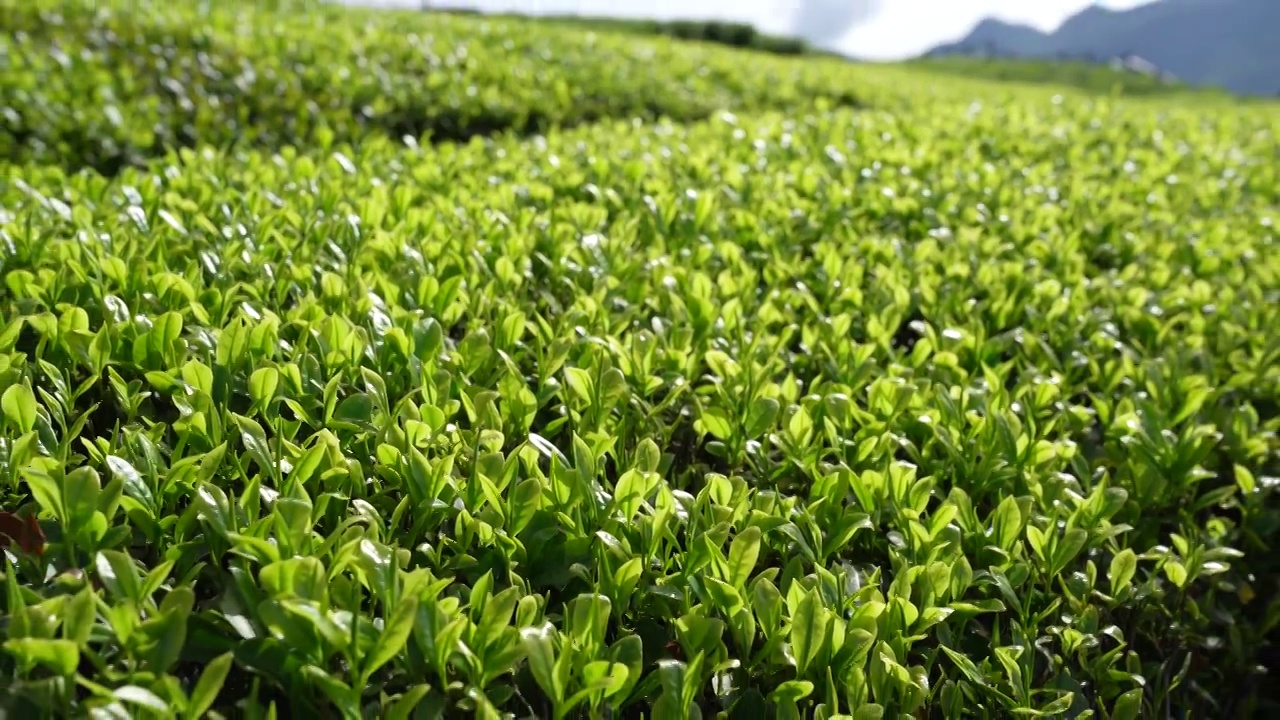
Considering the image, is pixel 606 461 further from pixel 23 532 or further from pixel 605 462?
pixel 23 532

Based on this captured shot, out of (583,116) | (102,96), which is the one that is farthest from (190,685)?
(583,116)

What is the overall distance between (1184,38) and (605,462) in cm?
22288

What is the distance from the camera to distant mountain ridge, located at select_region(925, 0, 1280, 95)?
182 meters

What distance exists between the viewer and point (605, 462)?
221cm

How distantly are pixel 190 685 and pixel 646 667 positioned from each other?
74cm

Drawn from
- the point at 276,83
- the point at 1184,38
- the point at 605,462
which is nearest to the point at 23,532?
the point at 605,462

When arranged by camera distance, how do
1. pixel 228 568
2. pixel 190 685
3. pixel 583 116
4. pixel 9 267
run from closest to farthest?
pixel 190 685, pixel 228 568, pixel 9 267, pixel 583 116

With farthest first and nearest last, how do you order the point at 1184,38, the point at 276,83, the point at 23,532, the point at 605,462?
the point at 1184,38
the point at 276,83
the point at 605,462
the point at 23,532

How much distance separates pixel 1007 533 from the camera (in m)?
2.03

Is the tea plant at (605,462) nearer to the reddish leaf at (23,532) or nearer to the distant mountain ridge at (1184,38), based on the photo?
the reddish leaf at (23,532)

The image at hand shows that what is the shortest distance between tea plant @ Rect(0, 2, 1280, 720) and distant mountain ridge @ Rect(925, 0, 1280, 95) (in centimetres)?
19163

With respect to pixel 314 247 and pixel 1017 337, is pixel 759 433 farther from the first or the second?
pixel 314 247

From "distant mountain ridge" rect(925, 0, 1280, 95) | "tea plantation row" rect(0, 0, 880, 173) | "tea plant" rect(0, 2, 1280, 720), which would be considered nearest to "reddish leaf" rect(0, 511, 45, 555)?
"tea plant" rect(0, 2, 1280, 720)

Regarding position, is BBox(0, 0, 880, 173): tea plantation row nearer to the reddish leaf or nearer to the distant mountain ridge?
the reddish leaf
